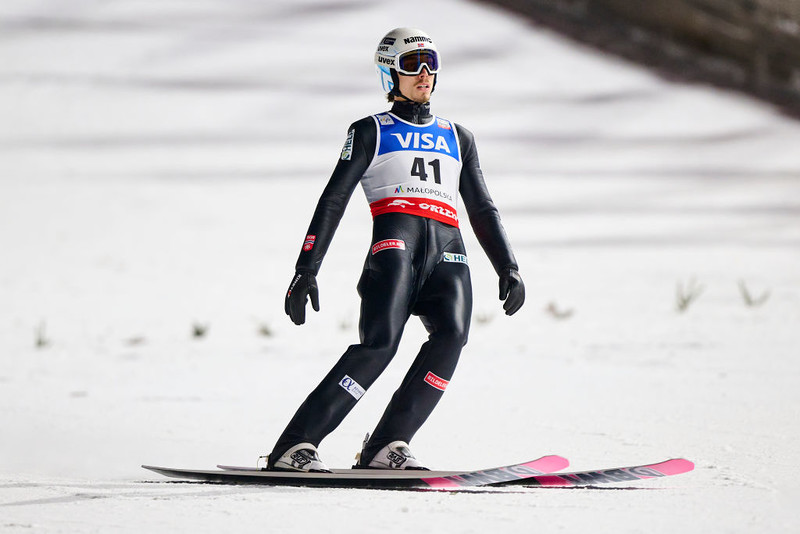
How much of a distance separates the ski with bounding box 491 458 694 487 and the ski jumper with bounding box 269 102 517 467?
40 cm

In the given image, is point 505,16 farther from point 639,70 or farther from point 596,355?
point 596,355

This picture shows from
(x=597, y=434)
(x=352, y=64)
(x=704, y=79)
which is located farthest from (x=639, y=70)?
(x=597, y=434)

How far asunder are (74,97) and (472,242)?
4.88 m

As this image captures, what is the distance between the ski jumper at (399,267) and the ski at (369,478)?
105mm

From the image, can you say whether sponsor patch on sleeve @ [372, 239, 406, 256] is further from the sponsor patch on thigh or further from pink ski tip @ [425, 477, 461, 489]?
pink ski tip @ [425, 477, 461, 489]

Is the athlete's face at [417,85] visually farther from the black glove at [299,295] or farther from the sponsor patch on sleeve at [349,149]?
the black glove at [299,295]

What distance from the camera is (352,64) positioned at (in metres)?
12.3

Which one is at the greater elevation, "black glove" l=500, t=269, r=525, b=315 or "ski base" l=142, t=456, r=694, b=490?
"black glove" l=500, t=269, r=525, b=315

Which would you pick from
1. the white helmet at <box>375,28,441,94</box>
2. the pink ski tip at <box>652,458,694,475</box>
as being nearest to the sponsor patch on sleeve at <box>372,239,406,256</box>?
the white helmet at <box>375,28,441,94</box>

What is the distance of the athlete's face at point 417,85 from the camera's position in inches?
129

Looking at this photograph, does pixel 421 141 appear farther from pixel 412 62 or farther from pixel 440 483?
pixel 440 483

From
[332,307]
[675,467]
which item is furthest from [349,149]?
[332,307]

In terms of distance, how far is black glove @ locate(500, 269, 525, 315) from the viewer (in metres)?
3.25

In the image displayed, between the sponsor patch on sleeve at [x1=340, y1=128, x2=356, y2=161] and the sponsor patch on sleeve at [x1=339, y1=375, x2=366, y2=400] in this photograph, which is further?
the sponsor patch on sleeve at [x1=340, y1=128, x2=356, y2=161]
